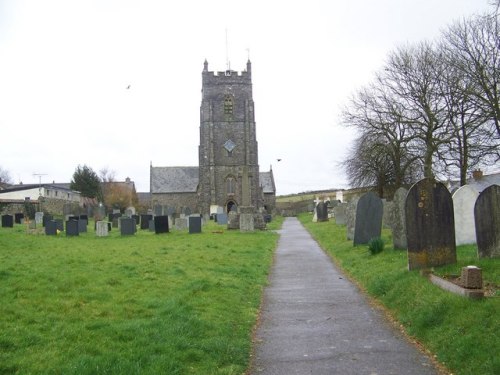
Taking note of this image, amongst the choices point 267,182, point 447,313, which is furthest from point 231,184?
point 447,313

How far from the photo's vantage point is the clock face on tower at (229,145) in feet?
207

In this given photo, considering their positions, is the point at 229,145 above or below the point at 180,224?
above

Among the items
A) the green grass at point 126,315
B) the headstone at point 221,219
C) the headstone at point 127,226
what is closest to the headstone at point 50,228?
the headstone at point 127,226

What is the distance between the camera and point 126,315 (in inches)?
306

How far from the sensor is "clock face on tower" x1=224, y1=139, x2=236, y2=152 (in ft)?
207

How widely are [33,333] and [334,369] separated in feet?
11.6

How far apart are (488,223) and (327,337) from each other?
4647 mm

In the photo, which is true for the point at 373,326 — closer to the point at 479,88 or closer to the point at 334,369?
the point at 334,369

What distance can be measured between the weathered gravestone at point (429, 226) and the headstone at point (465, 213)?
111 inches

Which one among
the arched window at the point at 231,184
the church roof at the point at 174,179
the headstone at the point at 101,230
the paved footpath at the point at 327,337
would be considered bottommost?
the paved footpath at the point at 327,337

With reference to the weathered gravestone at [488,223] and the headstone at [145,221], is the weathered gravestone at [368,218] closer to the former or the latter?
the weathered gravestone at [488,223]

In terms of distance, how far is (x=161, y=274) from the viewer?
1174 cm

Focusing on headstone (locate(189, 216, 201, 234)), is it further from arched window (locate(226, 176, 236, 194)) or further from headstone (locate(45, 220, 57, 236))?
arched window (locate(226, 176, 236, 194))

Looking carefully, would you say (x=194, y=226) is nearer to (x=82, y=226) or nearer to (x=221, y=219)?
(x=82, y=226)
